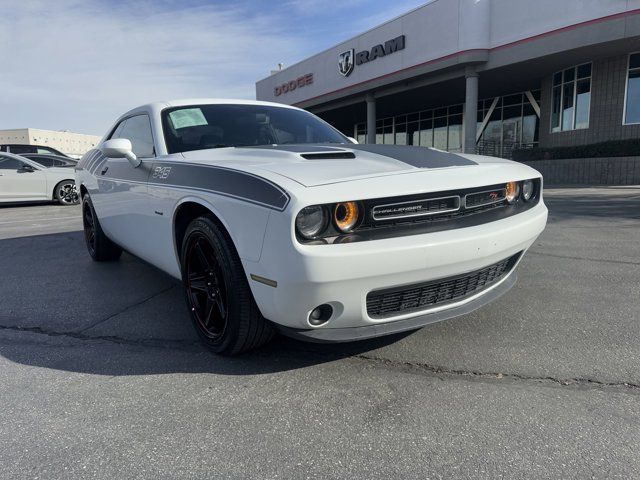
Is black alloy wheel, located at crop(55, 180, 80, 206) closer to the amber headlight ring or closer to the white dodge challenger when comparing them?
the white dodge challenger

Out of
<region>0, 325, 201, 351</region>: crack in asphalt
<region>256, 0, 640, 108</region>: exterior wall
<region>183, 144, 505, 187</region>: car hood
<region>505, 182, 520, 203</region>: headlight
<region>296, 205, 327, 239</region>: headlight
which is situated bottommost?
<region>0, 325, 201, 351</region>: crack in asphalt

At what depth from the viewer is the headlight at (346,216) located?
2152mm

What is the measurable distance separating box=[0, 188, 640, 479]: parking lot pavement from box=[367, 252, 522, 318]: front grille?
0.36 metres

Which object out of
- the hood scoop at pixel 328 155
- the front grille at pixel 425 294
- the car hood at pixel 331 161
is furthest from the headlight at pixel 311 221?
the hood scoop at pixel 328 155

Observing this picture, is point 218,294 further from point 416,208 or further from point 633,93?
point 633,93

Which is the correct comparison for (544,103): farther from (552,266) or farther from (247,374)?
(247,374)

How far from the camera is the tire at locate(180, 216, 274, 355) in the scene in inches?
95.0

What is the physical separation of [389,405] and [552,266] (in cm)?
307

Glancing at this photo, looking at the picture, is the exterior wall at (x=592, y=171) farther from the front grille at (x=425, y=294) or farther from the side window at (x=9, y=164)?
the side window at (x=9, y=164)

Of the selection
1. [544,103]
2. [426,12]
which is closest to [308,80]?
[426,12]

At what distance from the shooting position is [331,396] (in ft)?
7.54

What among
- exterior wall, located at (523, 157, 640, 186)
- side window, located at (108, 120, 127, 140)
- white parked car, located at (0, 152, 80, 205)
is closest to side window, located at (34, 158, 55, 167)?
white parked car, located at (0, 152, 80, 205)

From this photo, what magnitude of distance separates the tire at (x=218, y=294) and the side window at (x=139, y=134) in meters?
1.11

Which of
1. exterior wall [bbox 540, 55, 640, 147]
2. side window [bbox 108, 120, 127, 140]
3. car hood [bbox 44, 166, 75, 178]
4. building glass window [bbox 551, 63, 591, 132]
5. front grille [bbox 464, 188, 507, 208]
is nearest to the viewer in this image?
front grille [bbox 464, 188, 507, 208]
